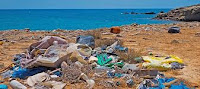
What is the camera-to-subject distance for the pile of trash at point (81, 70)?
4578mm

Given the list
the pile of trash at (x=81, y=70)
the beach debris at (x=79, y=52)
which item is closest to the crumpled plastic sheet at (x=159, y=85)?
the pile of trash at (x=81, y=70)

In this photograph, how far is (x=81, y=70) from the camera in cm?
509

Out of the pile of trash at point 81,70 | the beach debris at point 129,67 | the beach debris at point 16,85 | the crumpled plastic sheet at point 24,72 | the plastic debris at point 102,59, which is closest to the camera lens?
the beach debris at point 16,85

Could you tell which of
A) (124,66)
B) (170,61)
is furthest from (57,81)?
(170,61)

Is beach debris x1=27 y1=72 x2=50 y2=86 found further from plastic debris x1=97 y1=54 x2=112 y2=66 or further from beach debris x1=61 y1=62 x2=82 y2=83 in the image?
plastic debris x1=97 y1=54 x2=112 y2=66

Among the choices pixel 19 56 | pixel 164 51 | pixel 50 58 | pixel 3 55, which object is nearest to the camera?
pixel 50 58

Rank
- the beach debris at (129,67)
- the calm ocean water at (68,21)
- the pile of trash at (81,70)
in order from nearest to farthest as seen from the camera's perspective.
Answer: the pile of trash at (81,70)
the beach debris at (129,67)
the calm ocean water at (68,21)

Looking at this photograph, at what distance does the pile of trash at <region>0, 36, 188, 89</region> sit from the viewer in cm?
458

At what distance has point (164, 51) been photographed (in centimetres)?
768

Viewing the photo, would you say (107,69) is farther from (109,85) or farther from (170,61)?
(170,61)

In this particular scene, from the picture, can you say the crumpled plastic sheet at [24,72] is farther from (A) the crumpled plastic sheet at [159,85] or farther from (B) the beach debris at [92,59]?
(A) the crumpled plastic sheet at [159,85]

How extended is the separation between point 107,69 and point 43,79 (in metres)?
1.35

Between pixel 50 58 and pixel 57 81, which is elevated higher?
pixel 50 58

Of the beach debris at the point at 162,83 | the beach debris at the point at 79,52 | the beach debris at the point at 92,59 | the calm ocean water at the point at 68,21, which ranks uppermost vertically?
the beach debris at the point at 79,52
